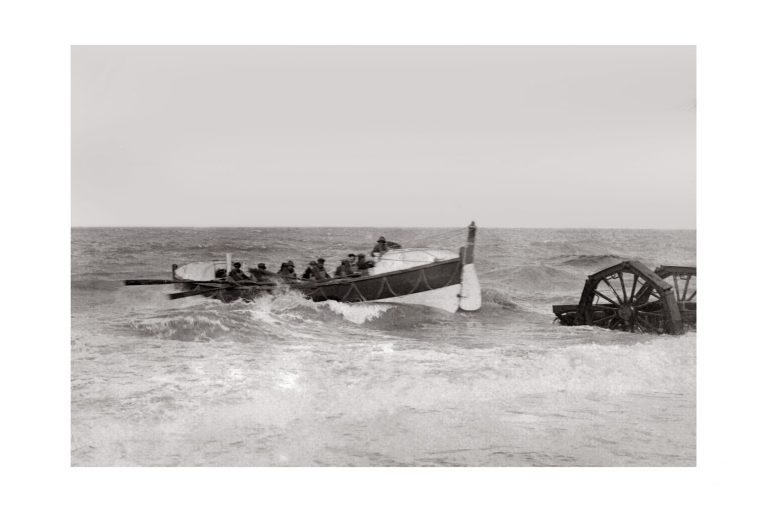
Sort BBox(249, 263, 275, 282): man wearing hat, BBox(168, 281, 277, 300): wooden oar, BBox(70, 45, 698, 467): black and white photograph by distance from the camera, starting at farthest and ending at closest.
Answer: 1. BBox(249, 263, 275, 282): man wearing hat
2. BBox(168, 281, 277, 300): wooden oar
3. BBox(70, 45, 698, 467): black and white photograph

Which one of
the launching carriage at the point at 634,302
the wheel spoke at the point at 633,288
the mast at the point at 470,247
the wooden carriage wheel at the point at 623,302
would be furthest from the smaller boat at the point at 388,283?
the wheel spoke at the point at 633,288

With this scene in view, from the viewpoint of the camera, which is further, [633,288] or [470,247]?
[633,288]

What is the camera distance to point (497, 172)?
290 inches

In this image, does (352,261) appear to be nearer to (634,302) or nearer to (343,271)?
(343,271)

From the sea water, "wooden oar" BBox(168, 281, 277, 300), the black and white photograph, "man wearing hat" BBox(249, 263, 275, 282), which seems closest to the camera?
the sea water

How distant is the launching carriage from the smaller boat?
3.52 ft

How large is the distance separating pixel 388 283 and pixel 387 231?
1.79ft

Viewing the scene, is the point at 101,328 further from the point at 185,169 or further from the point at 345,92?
Result: the point at 345,92

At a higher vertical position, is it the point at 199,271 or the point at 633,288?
the point at 199,271

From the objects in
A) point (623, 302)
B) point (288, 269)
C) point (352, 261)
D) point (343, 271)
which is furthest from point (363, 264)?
point (623, 302)

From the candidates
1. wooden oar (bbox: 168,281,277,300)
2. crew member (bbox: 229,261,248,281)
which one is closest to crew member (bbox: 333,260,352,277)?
wooden oar (bbox: 168,281,277,300)

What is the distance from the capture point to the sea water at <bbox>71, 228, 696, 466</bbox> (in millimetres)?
6910

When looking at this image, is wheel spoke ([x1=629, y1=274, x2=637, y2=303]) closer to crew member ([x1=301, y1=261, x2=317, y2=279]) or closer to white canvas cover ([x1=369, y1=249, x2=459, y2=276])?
white canvas cover ([x1=369, y1=249, x2=459, y2=276])

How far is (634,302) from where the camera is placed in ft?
24.2
